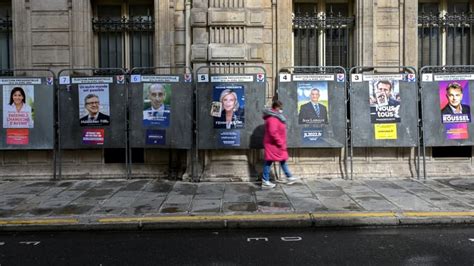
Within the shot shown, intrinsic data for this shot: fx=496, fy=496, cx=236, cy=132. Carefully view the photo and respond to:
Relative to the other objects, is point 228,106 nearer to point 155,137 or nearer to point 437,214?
point 155,137

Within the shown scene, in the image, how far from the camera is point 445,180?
9.94 metres

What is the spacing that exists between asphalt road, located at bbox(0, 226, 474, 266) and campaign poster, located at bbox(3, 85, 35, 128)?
395 centimetres

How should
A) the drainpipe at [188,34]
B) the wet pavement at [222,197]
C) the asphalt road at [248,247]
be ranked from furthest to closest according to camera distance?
the drainpipe at [188,34]
the wet pavement at [222,197]
the asphalt road at [248,247]

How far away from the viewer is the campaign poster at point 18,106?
1016 cm

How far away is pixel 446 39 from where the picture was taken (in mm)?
10938

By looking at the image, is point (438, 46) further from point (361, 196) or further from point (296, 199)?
point (296, 199)

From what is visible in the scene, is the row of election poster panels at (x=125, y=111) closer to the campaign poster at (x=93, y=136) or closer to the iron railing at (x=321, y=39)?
the campaign poster at (x=93, y=136)

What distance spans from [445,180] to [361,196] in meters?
2.53

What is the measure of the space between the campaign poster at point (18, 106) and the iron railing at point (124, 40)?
174cm

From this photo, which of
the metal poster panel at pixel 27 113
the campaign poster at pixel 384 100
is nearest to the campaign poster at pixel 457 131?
the campaign poster at pixel 384 100

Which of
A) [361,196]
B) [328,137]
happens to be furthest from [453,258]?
[328,137]

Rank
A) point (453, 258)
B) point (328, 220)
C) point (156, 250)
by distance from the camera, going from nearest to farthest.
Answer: point (453, 258) → point (156, 250) → point (328, 220)

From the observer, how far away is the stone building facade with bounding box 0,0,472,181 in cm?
1009

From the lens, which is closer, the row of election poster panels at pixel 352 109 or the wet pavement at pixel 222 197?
the wet pavement at pixel 222 197
